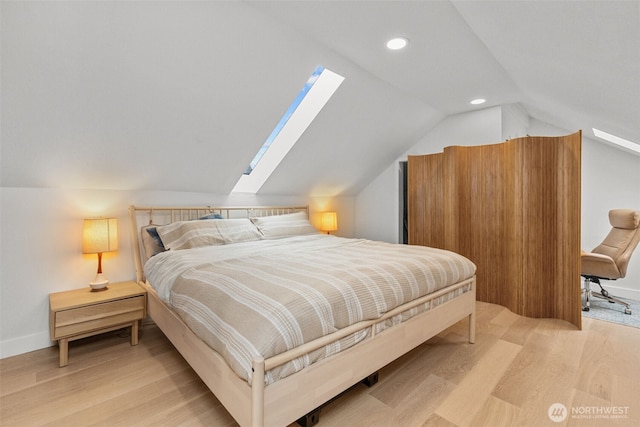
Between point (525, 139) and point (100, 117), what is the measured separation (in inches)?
151

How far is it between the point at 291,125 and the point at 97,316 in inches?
102

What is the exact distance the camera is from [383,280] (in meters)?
1.78

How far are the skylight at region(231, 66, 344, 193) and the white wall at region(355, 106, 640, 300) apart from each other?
6.69 ft

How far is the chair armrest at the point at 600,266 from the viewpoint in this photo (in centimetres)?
312

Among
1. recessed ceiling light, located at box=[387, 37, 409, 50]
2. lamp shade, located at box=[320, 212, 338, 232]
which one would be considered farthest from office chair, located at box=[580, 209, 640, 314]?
lamp shade, located at box=[320, 212, 338, 232]

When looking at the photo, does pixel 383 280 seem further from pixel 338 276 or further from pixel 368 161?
pixel 368 161

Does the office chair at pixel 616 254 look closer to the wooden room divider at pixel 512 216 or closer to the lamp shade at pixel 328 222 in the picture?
the wooden room divider at pixel 512 216

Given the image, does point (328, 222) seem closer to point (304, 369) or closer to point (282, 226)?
point (282, 226)

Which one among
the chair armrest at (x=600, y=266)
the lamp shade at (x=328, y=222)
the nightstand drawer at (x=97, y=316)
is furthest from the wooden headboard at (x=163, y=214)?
the chair armrest at (x=600, y=266)

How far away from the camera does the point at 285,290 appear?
1.48 meters

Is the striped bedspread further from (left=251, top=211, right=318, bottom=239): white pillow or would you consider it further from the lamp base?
(left=251, top=211, right=318, bottom=239): white pillow

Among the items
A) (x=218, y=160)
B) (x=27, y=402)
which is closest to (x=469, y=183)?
(x=218, y=160)

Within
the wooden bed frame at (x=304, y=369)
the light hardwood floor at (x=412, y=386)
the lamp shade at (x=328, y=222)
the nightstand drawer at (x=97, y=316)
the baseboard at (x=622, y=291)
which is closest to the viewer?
the wooden bed frame at (x=304, y=369)

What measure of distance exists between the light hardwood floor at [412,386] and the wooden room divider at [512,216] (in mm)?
531
